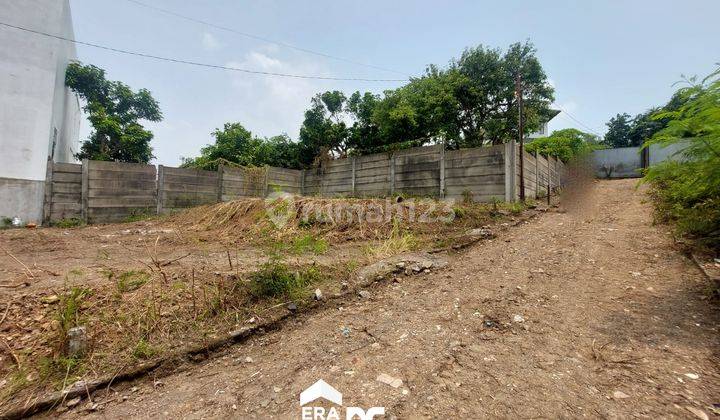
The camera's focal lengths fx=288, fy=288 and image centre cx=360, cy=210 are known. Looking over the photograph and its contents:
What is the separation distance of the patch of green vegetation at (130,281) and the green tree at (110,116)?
12.0m

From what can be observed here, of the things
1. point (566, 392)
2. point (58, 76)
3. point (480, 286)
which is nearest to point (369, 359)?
point (566, 392)

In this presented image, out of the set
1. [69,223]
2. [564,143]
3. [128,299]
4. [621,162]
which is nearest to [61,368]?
[128,299]

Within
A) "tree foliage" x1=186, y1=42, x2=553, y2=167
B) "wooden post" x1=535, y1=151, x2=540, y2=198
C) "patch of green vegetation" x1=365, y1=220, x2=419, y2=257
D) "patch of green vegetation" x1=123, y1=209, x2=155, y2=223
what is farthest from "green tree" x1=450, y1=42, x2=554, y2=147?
"patch of green vegetation" x1=123, y1=209, x2=155, y2=223

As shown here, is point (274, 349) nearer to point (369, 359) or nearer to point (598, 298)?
point (369, 359)

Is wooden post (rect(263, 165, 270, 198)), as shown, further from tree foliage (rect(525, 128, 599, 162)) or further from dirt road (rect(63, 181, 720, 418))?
tree foliage (rect(525, 128, 599, 162))

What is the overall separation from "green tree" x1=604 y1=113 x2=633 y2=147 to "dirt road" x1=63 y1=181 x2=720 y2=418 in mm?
27642

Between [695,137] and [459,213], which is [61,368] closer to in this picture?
[695,137]

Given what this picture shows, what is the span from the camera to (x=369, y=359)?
6.06 ft

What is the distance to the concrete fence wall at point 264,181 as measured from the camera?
7148 mm

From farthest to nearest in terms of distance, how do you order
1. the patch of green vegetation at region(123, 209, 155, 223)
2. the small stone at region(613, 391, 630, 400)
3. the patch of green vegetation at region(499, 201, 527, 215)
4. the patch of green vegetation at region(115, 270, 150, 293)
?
the patch of green vegetation at region(123, 209, 155, 223)
the patch of green vegetation at region(499, 201, 527, 215)
the patch of green vegetation at region(115, 270, 150, 293)
the small stone at region(613, 391, 630, 400)

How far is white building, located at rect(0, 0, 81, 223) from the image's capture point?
6.99 meters

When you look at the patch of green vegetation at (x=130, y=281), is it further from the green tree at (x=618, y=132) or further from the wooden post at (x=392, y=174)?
the green tree at (x=618, y=132)

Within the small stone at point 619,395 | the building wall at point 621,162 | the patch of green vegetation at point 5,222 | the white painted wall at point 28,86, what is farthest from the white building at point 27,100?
the building wall at point 621,162

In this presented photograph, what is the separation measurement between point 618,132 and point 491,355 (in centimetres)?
3119
